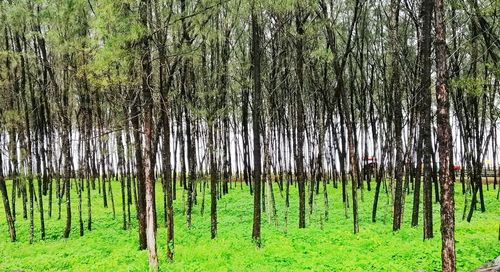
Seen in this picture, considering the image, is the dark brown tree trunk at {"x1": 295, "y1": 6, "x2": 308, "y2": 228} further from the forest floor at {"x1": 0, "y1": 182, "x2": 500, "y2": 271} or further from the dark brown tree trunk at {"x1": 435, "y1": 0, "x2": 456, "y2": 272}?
the dark brown tree trunk at {"x1": 435, "y1": 0, "x2": 456, "y2": 272}

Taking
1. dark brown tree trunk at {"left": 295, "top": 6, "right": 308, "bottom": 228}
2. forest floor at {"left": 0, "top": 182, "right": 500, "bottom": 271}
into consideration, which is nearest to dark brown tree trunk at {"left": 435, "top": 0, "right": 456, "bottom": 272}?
forest floor at {"left": 0, "top": 182, "right": 500, "bottom": 271}

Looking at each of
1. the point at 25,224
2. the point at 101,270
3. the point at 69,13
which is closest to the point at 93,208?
the point at 25,224

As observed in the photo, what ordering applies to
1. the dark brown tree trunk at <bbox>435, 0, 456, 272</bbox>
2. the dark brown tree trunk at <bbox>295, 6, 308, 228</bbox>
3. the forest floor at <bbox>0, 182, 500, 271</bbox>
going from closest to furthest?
the dark brown tree trunk at <bbox>435, 0, 456, 272</bbox> < the forest floor at <bbox>0, 182, 500, 271</bbox> < the dark brown tree trunk at <bbox>295, 6, 308, 228</bbox>

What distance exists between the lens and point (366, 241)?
1773cm

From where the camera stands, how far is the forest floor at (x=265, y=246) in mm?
14617

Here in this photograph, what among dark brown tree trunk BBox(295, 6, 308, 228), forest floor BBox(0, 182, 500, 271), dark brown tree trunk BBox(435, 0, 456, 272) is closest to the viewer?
dark brown tree trunk BBox(435, 0, 456, 272)

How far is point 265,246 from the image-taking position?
17.6m

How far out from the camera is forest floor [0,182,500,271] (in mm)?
14617

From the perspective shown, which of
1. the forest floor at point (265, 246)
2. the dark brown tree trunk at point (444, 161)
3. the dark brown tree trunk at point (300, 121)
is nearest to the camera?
the dark brown tree trunk at point (444, 161)

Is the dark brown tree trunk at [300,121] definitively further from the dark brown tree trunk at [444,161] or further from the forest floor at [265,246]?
the dark brown tree trunk at [444,161]

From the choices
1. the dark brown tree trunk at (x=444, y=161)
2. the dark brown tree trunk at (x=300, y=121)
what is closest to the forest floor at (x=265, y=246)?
the dark brown tree trunk at (x=300, y=121)

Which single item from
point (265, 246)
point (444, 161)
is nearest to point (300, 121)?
point (265, 246)

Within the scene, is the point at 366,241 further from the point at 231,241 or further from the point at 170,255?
the point at 170,255

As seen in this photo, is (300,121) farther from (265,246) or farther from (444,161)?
(444,161)
